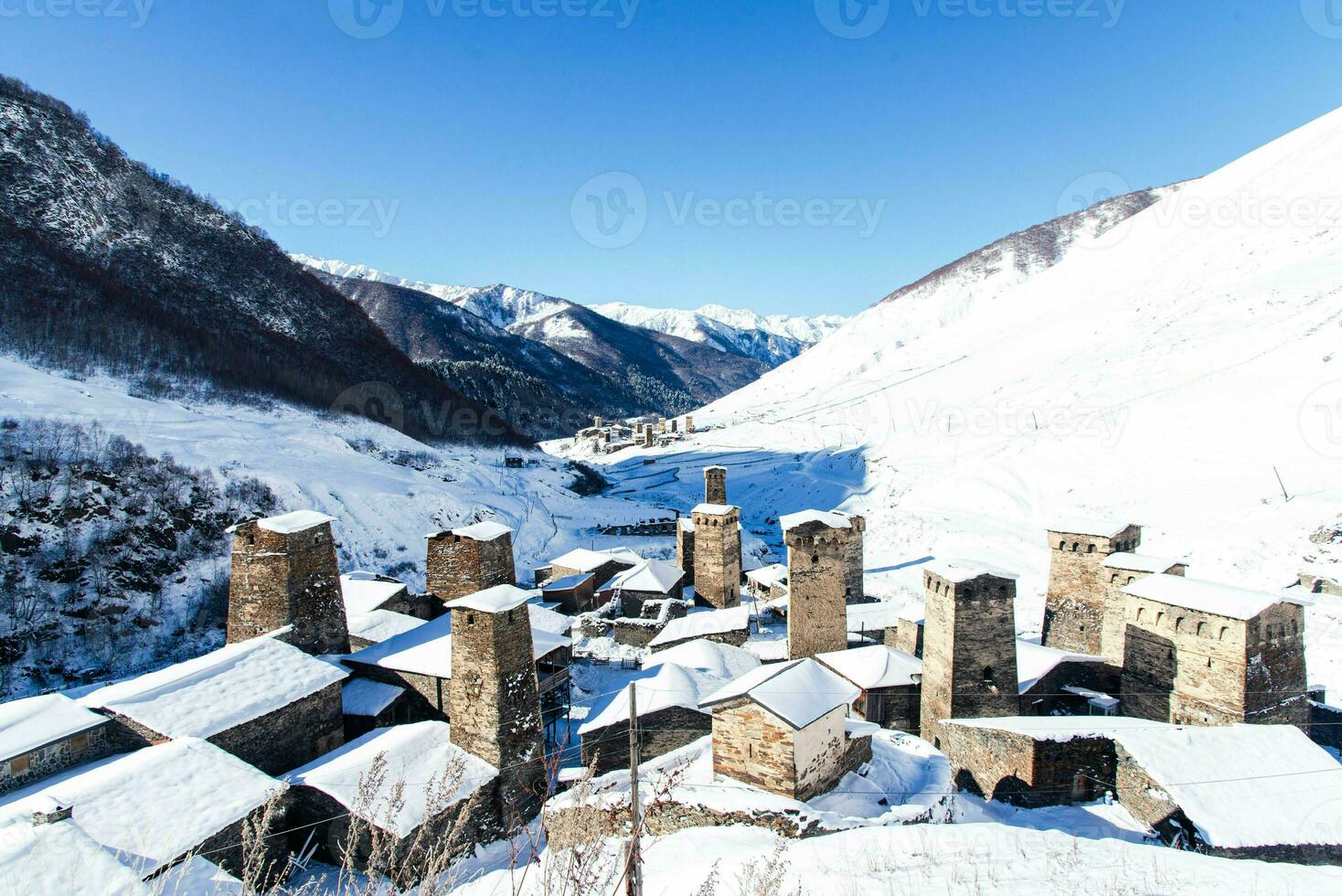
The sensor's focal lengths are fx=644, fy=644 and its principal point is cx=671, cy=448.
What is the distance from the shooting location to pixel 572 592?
82.8 ft

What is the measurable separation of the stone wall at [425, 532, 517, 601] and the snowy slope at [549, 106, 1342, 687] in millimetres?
16676

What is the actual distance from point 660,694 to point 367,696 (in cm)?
648

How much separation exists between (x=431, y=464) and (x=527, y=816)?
34.7 metres

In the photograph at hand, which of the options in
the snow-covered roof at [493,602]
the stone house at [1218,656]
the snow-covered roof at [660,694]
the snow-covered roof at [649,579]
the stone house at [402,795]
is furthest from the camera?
the snow-covered roof at [649,579]

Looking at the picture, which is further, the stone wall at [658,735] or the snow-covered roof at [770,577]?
the snow-covered roof at [770,577]

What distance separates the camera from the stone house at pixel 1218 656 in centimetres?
1312

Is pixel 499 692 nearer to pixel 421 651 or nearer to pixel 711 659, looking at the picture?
pixel 421 651

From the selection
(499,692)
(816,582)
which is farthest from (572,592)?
(499,692)

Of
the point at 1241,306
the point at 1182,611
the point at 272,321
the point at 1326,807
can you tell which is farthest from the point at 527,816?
the point at 272,321

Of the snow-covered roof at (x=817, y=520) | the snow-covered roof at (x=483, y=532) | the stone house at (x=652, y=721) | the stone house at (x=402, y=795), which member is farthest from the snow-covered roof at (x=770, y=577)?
the stone house at (x=402, y=795)

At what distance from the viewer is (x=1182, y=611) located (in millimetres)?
14133

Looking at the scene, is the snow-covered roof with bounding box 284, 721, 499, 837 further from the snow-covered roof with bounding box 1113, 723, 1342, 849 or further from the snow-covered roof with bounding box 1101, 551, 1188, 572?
the snow-covered roof with bounding box 1101, 551, 1188, 572

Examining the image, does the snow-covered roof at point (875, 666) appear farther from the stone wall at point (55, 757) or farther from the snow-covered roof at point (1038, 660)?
the stone wall at point (55, 757)

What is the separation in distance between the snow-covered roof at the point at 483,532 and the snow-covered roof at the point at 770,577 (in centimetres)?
1147
